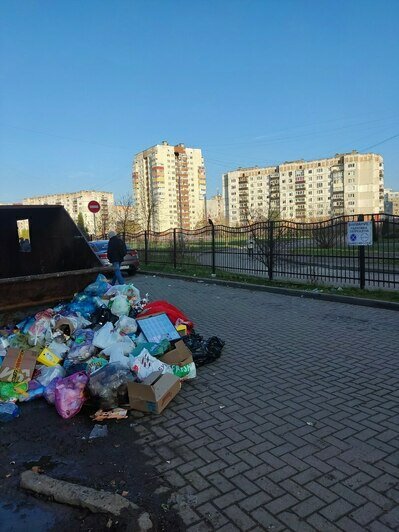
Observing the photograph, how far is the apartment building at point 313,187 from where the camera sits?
225 ft

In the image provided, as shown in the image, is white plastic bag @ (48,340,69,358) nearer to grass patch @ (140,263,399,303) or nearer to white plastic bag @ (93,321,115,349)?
white plastic bag @ (93,321,115,349)

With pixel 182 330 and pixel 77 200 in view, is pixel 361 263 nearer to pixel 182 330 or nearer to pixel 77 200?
pixel 182 330

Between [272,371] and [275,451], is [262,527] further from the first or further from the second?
[272,371]

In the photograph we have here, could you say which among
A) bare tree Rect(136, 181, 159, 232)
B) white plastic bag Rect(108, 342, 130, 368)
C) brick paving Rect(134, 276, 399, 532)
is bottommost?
brick paving Rect(134, 276, 399, 532)

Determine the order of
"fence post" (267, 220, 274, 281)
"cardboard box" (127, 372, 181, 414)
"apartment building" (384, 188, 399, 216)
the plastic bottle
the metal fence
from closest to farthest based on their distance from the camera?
"cardboard box" (127, 372, 181, 414), the plastic bottle, the metal fence, "fence post" (267, 220, 274, 281), "apartment building" (384, 188, 399, 216)

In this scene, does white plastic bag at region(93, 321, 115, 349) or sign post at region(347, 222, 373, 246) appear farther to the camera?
sign post at region(347, 222, 373, 246)

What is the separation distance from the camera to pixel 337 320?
25.3 ft

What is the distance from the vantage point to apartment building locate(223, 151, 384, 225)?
68688 mm

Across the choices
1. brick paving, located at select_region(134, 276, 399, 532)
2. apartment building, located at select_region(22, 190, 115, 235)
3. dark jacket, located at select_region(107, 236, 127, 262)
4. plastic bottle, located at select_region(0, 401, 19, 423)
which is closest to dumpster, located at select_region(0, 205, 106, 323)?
plastic bottle, located at select_region(0, 401, 19, 423)

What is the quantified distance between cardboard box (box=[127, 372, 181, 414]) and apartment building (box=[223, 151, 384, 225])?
204 ft

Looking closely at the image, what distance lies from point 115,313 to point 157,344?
137 cm

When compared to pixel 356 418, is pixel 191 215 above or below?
above

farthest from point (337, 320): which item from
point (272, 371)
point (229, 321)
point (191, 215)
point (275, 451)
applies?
point (191, 215)

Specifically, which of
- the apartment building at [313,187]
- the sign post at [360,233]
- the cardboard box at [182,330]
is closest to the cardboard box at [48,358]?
the cardboard box at [182,330]
